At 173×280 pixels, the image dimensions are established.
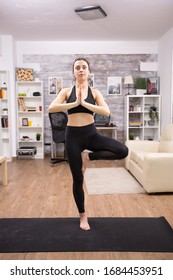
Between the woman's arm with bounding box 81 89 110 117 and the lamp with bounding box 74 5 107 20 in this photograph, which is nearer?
the woman's arm with bounding box 81 89 110 117

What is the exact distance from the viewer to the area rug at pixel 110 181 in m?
4.00

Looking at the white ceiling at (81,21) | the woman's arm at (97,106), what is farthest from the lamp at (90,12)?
the woman's arm at (97,106)

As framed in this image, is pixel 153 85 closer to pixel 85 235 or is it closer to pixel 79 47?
pixel 79 47

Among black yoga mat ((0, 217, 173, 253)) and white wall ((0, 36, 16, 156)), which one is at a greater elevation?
white wall ((0, 36, 16, 156))

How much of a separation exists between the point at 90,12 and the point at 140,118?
3151 millimetres

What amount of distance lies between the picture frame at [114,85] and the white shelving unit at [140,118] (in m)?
0.36

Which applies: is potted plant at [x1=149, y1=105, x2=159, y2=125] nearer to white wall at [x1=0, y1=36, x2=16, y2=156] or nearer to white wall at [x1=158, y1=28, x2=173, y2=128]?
white wall at [x1=158, y1=28, x2=173, y2=128]

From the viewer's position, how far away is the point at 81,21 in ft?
17.7

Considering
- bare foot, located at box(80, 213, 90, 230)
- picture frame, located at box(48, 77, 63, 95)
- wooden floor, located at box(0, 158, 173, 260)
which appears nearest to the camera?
wooden floor, located at box(0, 158, 173, 260)

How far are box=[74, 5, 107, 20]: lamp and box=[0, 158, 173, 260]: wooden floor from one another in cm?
285

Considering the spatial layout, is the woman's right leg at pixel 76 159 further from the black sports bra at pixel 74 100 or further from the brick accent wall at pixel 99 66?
the brick accent wall at pixel 99 66

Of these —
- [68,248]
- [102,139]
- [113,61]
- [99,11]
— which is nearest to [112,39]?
[113,61]

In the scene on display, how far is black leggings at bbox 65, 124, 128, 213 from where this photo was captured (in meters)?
2.29

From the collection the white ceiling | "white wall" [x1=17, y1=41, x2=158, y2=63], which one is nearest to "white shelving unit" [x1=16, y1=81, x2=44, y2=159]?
"white wall" [x1=17, y1=41, x2=158, y2=63]
